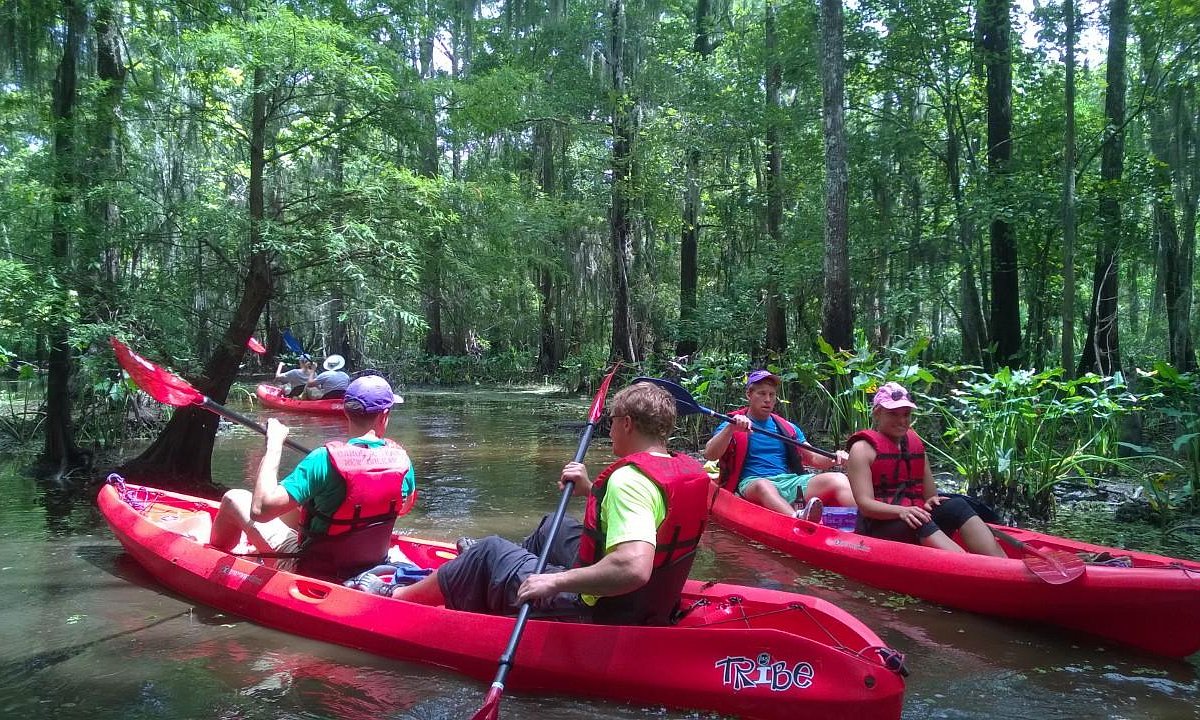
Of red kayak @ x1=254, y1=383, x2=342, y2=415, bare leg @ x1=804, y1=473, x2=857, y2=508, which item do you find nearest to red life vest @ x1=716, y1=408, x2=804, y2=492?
bare leg @ x1=804, y1=473, x2=857, y2=508

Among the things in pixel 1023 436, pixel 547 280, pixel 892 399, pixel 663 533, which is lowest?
pixel 1023 436

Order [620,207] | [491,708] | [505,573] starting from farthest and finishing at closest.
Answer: [620,207] → [505,573] → [491,708]

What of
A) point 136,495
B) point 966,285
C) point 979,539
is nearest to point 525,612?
point 979,539

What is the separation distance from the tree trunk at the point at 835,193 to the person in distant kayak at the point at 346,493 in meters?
7.02

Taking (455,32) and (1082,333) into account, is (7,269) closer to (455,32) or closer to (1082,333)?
(455,32)

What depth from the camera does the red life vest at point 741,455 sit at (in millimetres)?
6863

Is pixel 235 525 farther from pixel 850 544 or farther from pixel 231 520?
pixel 850 544

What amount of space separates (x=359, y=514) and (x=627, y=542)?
6.30 feet

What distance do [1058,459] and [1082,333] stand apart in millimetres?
16533

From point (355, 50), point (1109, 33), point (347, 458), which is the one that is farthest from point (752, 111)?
point (347, 458)

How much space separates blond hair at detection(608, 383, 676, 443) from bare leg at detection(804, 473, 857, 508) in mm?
3503

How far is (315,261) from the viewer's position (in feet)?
26.2

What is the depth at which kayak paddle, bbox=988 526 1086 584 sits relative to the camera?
4246mm

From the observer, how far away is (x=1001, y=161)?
39.1ft
